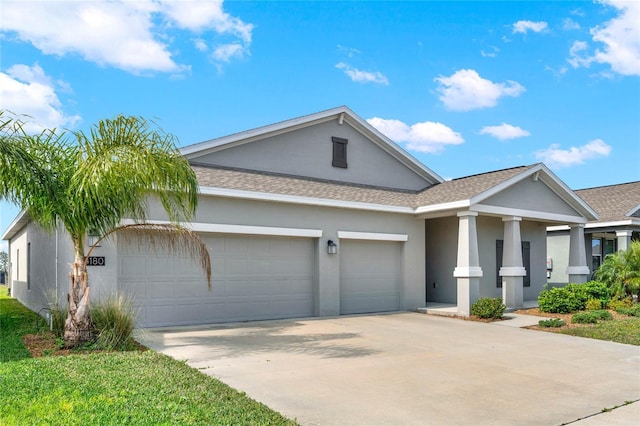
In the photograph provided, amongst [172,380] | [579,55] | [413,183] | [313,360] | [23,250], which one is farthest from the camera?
[23,250]

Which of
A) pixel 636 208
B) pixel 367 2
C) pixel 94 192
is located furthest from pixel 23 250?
pixel 636 208

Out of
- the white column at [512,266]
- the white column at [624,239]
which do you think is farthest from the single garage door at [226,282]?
the white column at [624,239]

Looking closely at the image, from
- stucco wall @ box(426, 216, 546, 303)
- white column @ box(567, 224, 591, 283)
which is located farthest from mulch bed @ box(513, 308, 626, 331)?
white column @ box(567, 224, 591, 283)

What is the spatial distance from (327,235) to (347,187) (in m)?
2.35

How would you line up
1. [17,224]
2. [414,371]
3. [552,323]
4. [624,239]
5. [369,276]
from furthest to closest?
[17,224], [624,239], [369,276], [552,323], [414,371]

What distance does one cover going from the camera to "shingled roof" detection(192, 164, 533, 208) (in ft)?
41.3

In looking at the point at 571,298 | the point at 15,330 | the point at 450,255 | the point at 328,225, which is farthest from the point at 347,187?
the point at 15,330

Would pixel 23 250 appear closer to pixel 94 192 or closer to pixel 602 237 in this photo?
pixel 94 192

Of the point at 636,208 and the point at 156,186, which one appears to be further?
the point at 636,208

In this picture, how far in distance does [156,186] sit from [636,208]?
1869 cm

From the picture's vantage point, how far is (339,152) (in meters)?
15.9

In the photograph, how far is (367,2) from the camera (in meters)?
13.5

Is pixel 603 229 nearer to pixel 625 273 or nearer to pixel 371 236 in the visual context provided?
pixel 625 273

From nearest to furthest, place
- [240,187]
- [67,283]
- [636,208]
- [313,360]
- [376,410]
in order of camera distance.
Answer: [376,410], [313,360], [67,283], [240,187], [636,208]
